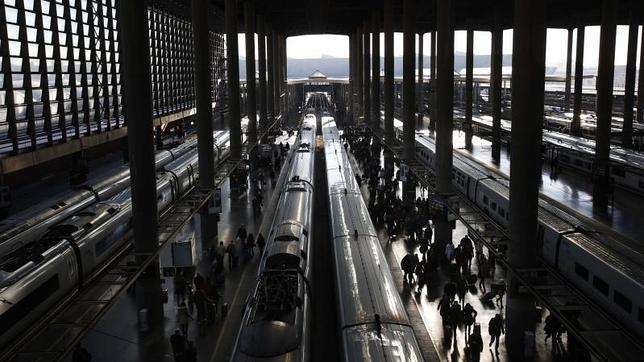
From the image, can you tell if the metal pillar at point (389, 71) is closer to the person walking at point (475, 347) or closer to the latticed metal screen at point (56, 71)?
the latticed metal screen at point (56, 71)

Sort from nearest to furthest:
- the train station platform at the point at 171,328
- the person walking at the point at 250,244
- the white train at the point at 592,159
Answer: the train station platform at the point at 171,328
the person walking at the point at 250,244
the white train at the point at 592,159

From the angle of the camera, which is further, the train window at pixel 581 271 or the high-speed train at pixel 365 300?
the train window at pixel 581 271

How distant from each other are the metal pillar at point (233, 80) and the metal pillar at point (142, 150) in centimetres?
2011

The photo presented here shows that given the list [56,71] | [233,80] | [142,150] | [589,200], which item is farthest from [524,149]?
[233,80]

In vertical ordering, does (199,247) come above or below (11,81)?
below

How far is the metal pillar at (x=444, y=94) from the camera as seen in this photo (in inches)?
1024

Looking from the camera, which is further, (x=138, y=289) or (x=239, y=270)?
(x=239, y=270)

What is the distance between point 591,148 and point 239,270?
28721mm

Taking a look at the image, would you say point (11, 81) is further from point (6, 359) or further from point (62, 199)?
point (6, 359)

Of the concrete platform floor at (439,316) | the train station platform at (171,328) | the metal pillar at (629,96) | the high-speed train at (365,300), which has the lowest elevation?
the train station platform at (171,328)

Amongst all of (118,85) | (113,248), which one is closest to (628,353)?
(113,248)

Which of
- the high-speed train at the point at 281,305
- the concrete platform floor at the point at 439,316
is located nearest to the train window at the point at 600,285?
the concrete platform floor at the point at 439,316

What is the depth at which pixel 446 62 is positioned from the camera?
26125mm

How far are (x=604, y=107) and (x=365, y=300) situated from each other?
2306cm
